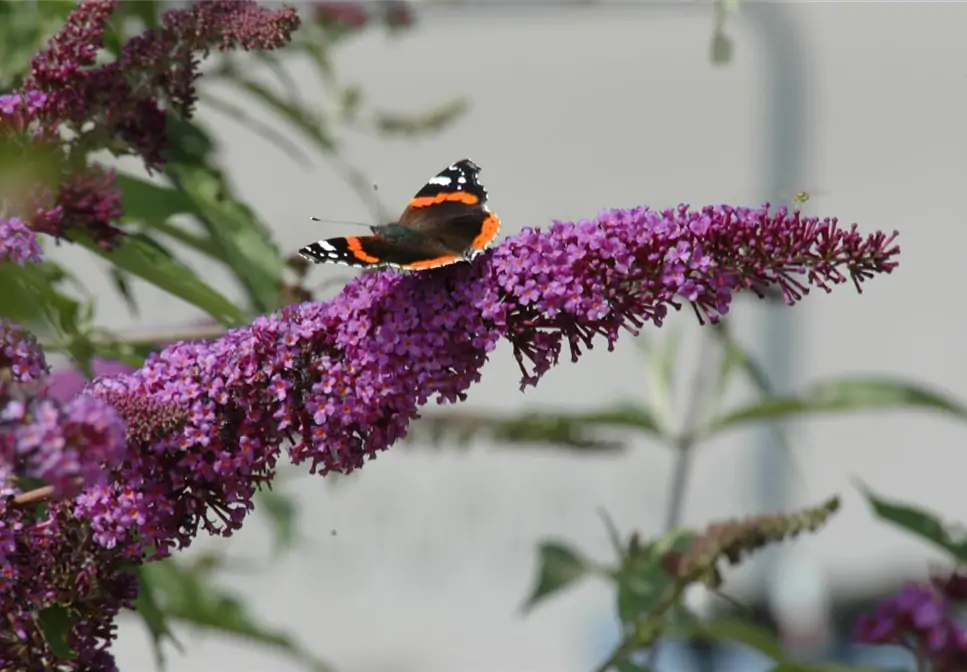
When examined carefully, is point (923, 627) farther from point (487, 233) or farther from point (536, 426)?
point (487, 233)

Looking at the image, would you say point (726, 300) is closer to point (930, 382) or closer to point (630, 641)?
point (630, 641)

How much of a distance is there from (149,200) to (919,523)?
122cm

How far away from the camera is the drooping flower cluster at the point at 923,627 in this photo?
2.35 m

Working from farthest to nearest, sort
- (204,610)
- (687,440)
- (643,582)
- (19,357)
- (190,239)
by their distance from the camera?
(687,440) < (204,610) < (190,239) < (643,582) < (19,357)

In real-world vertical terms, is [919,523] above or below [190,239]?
below

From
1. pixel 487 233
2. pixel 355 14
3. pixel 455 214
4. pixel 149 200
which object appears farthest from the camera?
pixel 355 14

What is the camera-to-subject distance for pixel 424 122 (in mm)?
3482

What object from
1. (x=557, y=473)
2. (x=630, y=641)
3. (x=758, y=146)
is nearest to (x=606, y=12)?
(x=758, y=146)

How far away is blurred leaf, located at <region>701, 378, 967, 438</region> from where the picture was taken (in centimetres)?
258

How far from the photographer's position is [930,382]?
6.87m

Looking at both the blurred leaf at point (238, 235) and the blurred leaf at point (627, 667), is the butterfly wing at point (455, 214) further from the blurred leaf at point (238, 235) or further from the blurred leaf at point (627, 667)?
the blurred leaf at point (627, 667)

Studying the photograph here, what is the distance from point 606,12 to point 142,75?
219 inches

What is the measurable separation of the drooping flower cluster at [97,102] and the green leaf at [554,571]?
90 centimetres

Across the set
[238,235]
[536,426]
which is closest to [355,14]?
[536,426]
